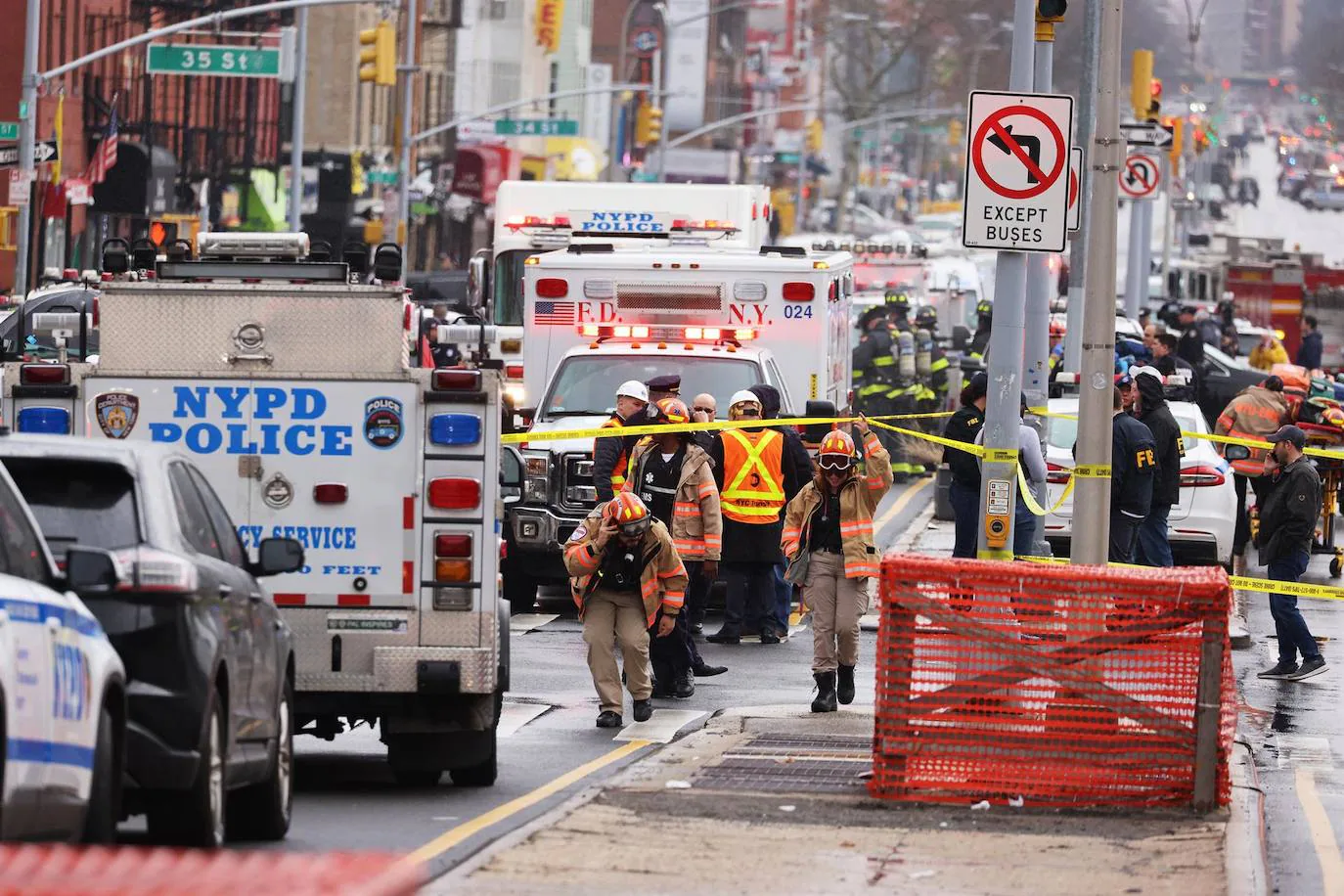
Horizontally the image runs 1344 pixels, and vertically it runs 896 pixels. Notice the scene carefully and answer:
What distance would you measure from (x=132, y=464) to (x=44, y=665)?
172 centimetres

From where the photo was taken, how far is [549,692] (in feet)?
51.0

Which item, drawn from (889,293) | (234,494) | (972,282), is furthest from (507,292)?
(972,282)

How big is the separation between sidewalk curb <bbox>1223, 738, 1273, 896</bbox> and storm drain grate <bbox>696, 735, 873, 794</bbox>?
1.65 meters

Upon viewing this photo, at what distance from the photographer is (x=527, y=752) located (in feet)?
43.8

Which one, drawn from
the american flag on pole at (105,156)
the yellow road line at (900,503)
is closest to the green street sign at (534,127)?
the american flag on pole at (105,156)

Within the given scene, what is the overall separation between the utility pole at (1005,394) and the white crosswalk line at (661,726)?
71.6 inches

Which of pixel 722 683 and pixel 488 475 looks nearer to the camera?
pixel 488 475

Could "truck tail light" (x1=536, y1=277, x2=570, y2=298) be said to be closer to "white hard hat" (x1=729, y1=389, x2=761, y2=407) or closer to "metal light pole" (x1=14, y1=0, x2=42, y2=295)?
"white hard hat" (x1=729, y1=389, x2=761, y2=407)

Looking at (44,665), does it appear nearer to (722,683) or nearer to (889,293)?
(722,683)

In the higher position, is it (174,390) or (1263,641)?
(174,390)

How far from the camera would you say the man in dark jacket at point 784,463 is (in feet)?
58.8

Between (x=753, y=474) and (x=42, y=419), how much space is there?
23.1 ft

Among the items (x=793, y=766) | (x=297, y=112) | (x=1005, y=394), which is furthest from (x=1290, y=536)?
(x=297, y=112)

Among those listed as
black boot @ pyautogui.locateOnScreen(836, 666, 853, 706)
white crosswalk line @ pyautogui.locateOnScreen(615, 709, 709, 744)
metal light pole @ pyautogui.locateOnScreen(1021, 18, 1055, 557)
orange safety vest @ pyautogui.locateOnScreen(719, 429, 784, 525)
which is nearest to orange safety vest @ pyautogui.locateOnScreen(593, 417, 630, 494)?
orange safety vest @ pyautogui.locateOnScreen(719, 429, 784, 525)
